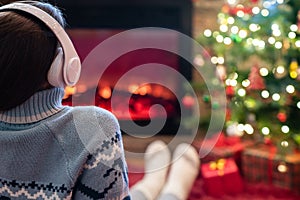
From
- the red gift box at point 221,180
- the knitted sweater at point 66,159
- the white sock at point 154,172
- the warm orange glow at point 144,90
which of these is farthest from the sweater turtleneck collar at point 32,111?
the warm orange glow at point 144,90

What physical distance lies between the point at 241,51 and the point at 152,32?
79cm

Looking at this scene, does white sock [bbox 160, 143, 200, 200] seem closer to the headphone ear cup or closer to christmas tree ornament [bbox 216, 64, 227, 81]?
christmas tree ornament [bbox 216, 64, 227, 81]

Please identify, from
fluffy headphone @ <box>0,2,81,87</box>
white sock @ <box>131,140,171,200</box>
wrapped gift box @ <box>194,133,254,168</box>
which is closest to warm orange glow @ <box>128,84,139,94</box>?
wrapped gift box @ <box>194,133,254,168</box>

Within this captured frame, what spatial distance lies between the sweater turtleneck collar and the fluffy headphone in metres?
0.02

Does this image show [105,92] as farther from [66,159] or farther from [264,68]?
[66,159]

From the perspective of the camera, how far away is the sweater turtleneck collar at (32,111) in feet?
2.20

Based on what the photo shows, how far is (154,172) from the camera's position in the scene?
218 centimetres

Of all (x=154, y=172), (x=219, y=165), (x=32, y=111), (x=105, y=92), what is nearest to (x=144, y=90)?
(x=105, y=92)

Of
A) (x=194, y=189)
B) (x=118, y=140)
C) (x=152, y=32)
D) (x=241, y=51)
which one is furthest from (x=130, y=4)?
(x=118, y=140)

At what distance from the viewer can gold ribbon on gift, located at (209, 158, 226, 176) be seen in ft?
8.06

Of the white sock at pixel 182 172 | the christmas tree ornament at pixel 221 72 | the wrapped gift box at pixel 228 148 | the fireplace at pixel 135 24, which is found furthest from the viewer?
the fireplace at pixel 135 24

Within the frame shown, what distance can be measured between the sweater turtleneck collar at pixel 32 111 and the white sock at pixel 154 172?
1.21 metres

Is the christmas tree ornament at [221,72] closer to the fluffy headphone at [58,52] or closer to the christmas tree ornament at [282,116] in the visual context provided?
the christmas tree ornament at [282,116]

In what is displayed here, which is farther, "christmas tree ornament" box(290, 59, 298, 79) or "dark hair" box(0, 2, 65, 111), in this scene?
"christmas tree ornament" box(290, 59, 298, 79)
